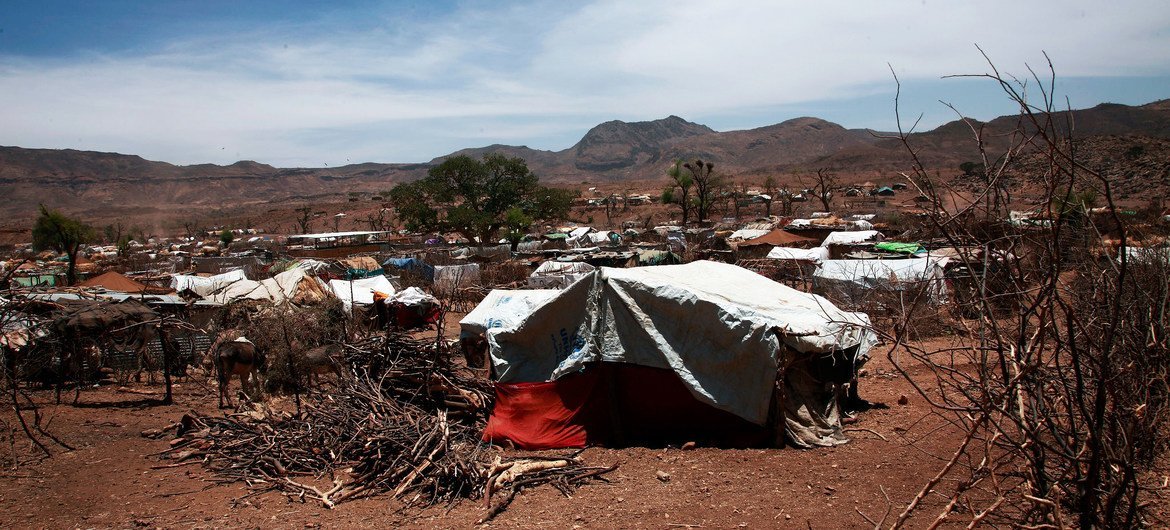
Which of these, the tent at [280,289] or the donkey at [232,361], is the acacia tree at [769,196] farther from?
the donkey at [232,361]

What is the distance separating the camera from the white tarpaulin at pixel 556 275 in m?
19.0

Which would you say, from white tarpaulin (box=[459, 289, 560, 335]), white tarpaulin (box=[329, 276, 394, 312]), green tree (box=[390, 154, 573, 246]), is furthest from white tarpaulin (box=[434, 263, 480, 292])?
green tree (box=[390, 154, 573, 246])

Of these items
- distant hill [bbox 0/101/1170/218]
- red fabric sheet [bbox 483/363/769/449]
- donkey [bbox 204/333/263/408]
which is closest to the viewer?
red fabric sheet [bbox 483/363/769/449]

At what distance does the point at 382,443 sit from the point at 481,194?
143 feet

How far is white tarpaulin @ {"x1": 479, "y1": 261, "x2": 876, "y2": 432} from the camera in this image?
7223mm

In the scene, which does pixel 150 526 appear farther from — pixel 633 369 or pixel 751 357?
pixel 751 357

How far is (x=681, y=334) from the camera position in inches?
302

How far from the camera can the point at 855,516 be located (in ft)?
17.9

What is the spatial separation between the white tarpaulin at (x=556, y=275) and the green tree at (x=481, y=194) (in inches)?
1007

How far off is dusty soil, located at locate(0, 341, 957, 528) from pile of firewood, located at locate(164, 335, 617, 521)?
199mm

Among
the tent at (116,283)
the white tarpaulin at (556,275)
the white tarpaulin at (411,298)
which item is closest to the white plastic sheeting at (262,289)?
the white tarpaulin at (411,298)

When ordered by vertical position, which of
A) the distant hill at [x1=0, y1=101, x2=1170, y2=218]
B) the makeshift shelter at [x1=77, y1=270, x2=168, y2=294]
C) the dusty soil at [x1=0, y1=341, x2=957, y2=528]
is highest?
the distant hill at [x1=0, y1=101, x2=1170, y2=218]

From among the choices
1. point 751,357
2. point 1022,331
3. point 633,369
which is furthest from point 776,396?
point 1022,331

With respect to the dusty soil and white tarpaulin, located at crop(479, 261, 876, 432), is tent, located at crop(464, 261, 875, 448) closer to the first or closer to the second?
white tarpaulin, located at crop(479, 261, 876, 432)
